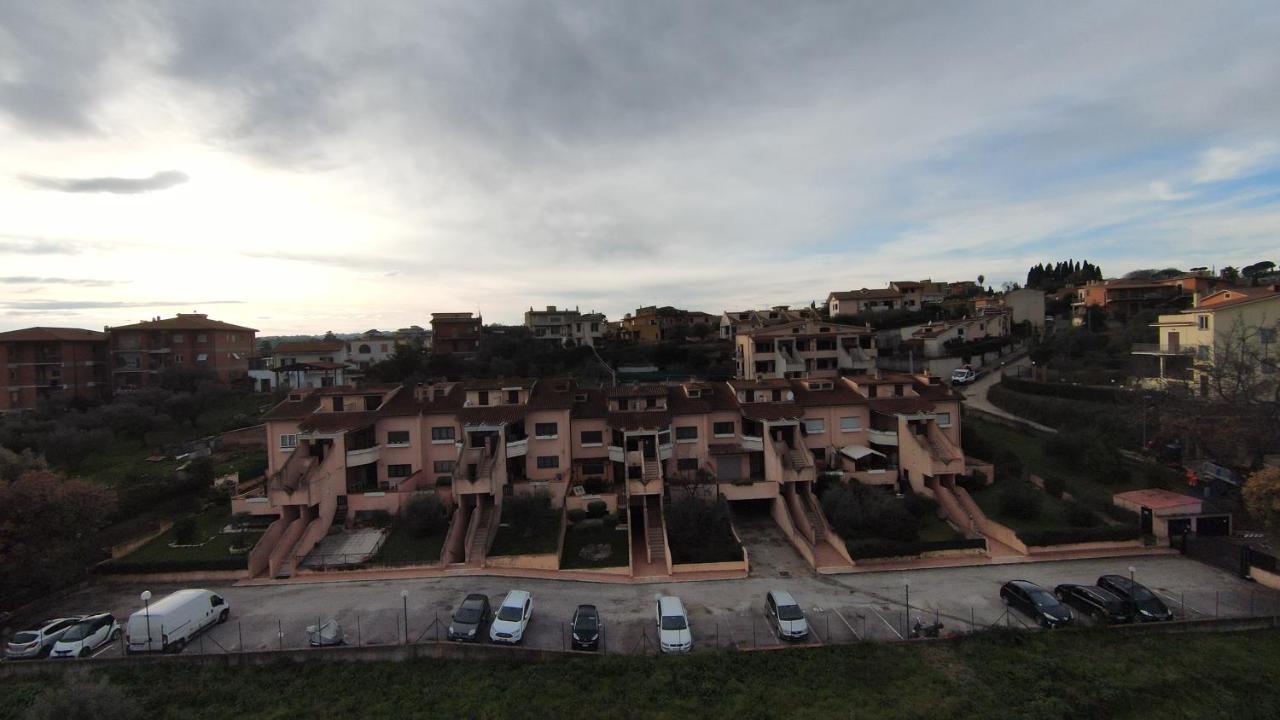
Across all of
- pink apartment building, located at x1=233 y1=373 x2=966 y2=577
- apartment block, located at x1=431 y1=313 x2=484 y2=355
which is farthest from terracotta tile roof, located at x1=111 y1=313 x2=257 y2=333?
pink apartment building, located at x1=233 y1=373 x2=966 y2=577

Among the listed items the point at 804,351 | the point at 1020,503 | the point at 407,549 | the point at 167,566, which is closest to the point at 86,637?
the point at 167,566

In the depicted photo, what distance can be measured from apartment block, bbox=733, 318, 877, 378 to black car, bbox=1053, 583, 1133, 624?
33.7m

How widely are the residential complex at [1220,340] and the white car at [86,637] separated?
49502 millimetres

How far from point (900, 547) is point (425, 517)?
2040 centimetres

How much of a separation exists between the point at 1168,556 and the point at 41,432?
234ft

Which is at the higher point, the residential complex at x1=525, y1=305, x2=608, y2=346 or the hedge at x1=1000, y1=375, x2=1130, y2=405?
the residential complex at x1=525, y1=305, x2=608, y2=346

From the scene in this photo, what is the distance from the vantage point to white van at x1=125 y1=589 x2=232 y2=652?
58.7 ft

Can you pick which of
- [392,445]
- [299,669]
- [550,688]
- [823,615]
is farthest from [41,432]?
[823,615]

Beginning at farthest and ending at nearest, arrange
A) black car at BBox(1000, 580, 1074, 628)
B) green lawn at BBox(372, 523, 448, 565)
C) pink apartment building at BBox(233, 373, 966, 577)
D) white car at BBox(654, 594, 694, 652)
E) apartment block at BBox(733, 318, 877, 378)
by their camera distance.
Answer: apartment block at BBox(733, 318, 877, 378)
pink apartment building at BBox(233, 373, 966, 577)
green lawn at BBox(372, 523, 448, 565)
black car at BBox(1000, 580, 1074, 628)
white car at BBox(654, 594, 694, 652)

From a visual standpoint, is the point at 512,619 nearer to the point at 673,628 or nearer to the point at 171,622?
the point at 673,628

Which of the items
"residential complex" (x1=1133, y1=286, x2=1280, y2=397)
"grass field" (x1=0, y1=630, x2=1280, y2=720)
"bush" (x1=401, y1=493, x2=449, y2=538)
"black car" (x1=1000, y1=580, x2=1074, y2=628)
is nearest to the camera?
"grass field" (x1=0, y1=630, x2=1280, y2=720)

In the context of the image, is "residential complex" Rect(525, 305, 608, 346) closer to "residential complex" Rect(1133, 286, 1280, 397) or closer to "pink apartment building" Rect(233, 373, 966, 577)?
"pink apartment building" Rect(233, 373, 966, 577)

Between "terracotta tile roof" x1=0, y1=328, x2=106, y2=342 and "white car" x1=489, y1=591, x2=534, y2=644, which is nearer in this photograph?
"white car" x1=489, y1=591, x2=534, y2=644

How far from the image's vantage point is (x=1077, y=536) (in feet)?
78.1
